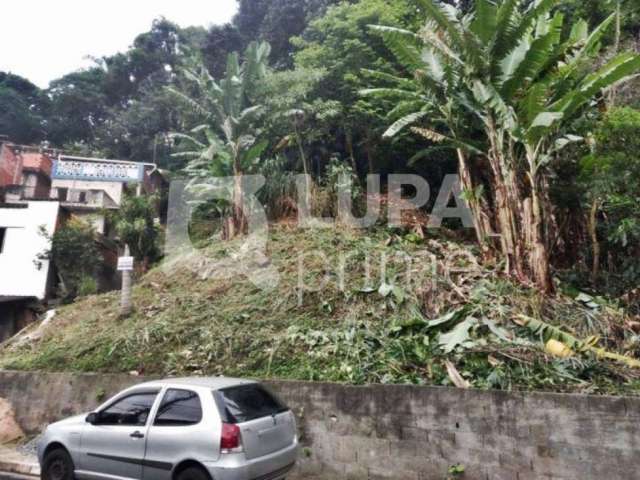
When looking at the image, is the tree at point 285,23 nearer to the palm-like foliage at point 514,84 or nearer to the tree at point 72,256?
the tree at point 72,256

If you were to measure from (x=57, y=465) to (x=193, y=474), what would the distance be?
2.21m

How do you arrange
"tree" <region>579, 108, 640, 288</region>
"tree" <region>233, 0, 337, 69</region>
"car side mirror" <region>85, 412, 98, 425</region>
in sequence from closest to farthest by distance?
"car side mirror" <region>85, 412, 98, 425</region>, "tree" <region>579, 108, 640, 288</region>, "tree" <region>233, 0, 337, 69</region>

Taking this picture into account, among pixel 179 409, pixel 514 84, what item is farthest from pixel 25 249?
pixel 514 84

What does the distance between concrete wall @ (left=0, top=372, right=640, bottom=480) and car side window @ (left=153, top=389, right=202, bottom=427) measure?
1831 millimetres

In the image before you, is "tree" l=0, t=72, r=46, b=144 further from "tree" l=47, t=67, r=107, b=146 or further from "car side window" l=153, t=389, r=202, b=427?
"car side window" l=153, t=389, r=202, b=427

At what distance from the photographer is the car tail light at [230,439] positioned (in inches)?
157

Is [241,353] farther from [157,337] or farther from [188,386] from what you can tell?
[188,386]

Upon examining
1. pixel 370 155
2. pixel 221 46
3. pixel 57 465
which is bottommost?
pixel 57 465

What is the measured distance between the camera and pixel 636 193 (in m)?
6.97

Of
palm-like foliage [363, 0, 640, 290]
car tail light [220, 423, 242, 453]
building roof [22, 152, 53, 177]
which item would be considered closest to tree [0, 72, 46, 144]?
building roof [22, 152, 53, 177]

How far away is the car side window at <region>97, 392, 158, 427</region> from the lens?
468 cm

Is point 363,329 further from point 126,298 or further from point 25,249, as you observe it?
point 25,249

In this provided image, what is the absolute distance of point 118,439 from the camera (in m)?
4.68

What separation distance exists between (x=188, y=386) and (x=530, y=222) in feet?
19.9
